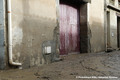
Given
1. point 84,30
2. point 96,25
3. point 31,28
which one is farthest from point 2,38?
point 96,25

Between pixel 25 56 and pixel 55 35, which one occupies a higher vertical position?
pixel 55 35

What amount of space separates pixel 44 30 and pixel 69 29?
2546 mm

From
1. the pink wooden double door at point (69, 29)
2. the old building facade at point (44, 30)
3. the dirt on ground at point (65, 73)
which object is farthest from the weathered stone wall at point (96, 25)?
the dirt on ground at point (65, 73)

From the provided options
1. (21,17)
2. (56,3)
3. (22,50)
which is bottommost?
(22,50)

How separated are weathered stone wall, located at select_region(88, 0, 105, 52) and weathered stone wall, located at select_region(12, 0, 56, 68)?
3.22 meters

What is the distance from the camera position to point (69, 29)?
7.21 meters

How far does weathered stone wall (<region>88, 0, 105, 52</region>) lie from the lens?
25.9 ft

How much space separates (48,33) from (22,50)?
1180 mm

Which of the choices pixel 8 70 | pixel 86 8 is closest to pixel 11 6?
pixel 8 70

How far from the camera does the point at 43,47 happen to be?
4.75 meters

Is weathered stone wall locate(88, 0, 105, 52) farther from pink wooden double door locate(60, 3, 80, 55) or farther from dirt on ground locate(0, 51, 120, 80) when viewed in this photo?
dirt on ground locate(0, 51, 120, 80)

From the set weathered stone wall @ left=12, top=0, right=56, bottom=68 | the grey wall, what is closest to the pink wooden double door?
weathered stone wall @ left=12, top=0, right=56, bottom=68

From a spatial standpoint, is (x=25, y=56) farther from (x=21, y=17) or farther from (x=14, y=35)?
(x=21, y=17)

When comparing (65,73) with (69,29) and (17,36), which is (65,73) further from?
(69,29)
